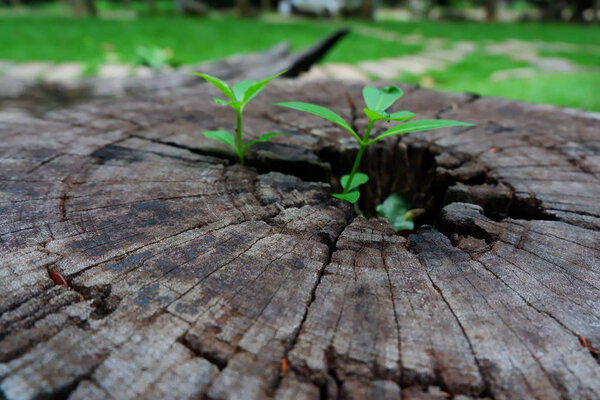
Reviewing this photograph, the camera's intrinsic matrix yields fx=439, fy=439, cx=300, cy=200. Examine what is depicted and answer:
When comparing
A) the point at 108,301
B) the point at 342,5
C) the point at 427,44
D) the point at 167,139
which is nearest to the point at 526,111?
the point at 167,139

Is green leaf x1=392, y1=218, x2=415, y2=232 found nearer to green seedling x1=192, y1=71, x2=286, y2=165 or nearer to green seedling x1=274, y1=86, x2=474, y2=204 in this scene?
green seedling x1=274, y1=86, x2=474, y2=204

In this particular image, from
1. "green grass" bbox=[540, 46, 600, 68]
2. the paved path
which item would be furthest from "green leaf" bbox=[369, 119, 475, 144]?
"green grass" bbox=[540, 46, 600, 68]

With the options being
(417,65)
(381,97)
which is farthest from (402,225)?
(417,65)

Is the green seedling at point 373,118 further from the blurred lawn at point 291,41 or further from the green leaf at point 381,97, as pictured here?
the blurred lawn at point 291,41

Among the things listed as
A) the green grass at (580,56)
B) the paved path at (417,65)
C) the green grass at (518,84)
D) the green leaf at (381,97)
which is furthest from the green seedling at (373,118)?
the green grass at (580,56)

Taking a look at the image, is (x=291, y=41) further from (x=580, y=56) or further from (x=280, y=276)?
(x=280, y=276)

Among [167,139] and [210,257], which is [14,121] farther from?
[210,257]
